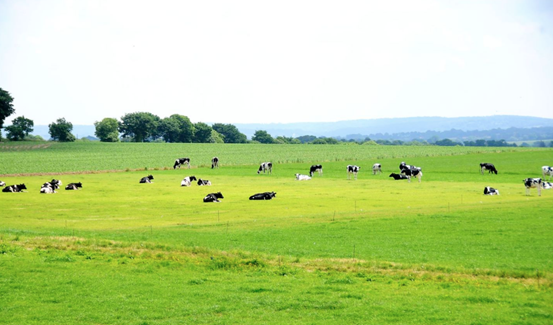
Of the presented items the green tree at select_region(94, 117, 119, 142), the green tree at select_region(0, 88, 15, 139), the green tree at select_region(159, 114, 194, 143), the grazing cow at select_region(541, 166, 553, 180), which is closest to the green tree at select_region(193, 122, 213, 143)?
the green tree at select_region(159, 114, 194, 143)

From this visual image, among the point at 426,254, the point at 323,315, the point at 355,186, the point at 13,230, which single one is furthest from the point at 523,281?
the point at 355,186

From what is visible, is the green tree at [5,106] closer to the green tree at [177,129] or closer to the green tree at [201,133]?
the green tree at [177,129]

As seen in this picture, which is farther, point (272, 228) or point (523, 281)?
point (272, 228)

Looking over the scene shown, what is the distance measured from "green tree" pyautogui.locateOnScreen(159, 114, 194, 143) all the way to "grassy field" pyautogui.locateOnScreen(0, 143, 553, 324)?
133 metres

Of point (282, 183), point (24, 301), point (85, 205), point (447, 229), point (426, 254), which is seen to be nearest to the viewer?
point (24, 301)

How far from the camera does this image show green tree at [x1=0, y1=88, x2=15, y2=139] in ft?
412

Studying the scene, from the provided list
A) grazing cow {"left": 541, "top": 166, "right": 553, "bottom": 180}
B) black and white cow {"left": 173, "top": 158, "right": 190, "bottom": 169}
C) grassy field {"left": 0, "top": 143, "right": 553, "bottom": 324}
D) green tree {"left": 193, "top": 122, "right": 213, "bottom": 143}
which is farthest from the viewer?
green tree {"left": 193, "top": 122, "right": 213, "bottom": 143}

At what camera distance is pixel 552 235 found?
24438mm

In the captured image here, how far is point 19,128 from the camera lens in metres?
133

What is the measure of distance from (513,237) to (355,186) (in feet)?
91.3

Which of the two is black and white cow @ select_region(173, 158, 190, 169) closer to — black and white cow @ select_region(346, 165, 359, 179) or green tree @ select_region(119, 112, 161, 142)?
black and white cow @ select_region(346, 165, 359, 179)

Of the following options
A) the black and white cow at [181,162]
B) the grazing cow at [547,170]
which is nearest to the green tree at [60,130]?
the black and white cow at [181,162]

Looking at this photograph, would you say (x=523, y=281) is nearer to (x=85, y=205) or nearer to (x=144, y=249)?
(x=144, y=249)

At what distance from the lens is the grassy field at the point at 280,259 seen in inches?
579
